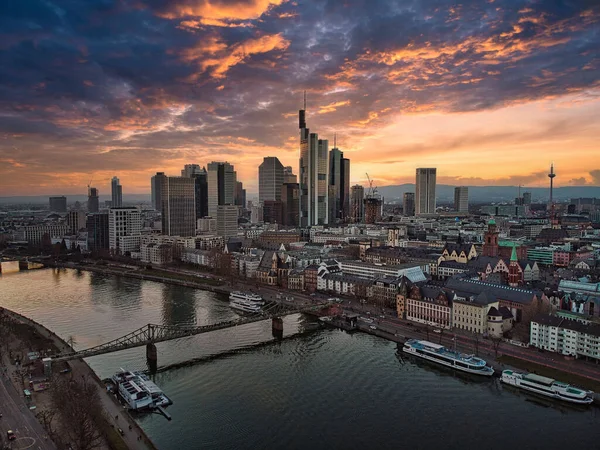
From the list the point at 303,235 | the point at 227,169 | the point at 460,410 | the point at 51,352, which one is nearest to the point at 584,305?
the point at 460,410

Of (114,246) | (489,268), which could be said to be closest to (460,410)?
(489,268)

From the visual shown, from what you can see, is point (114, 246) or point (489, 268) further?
point (114, 246)

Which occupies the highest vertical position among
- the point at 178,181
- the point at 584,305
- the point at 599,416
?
the point at 178,181

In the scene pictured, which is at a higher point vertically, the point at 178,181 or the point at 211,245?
the point at 178,181

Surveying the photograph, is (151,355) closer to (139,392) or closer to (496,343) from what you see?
(139,392)

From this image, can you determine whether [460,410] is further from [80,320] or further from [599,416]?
[80,320]

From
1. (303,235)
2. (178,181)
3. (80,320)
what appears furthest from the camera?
(303,235)

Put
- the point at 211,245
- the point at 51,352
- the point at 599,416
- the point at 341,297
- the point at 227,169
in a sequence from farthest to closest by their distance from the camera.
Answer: the point at 227,169 → the point at 211,245 → the point at 341,297 → the point at 51,352 → the point at 599,416
